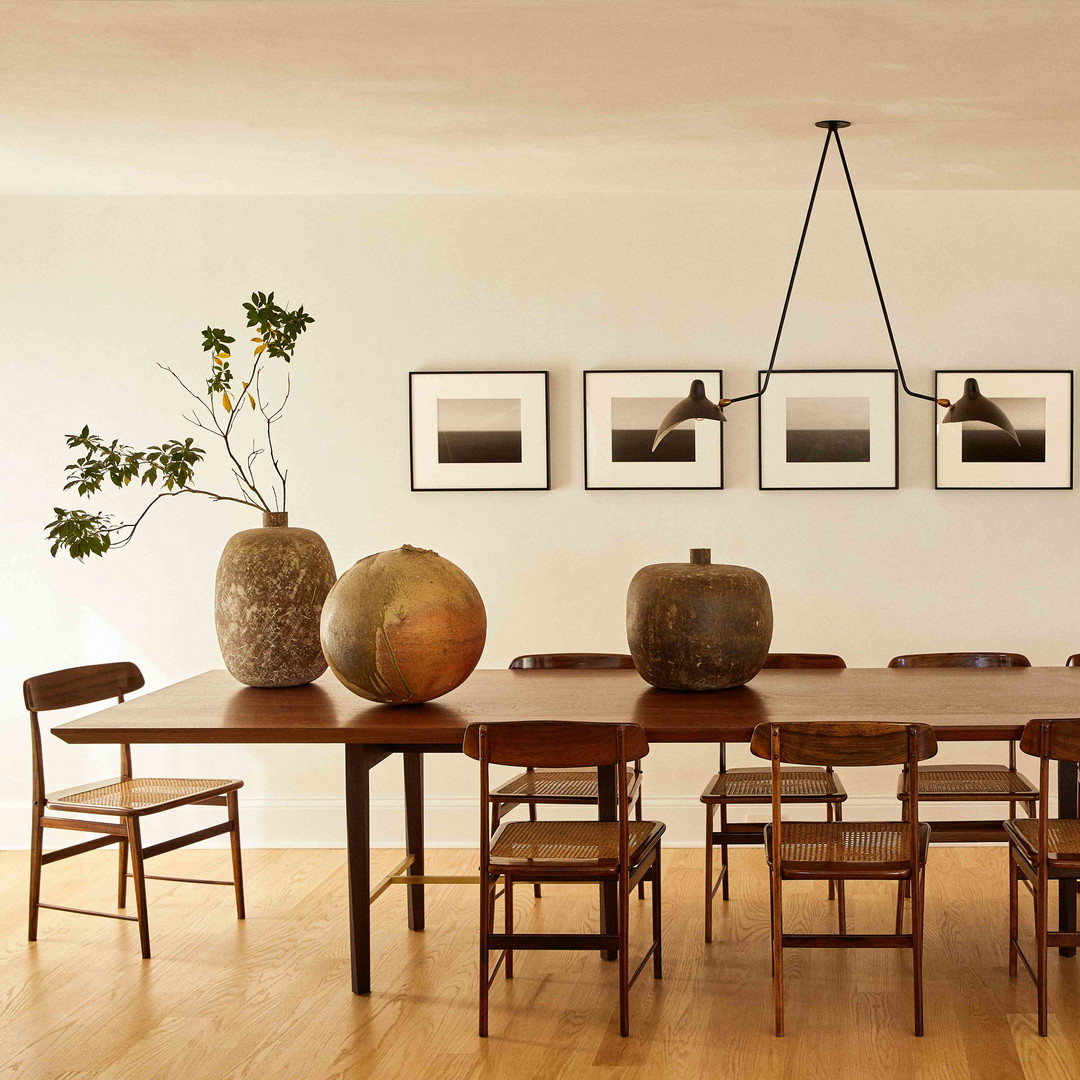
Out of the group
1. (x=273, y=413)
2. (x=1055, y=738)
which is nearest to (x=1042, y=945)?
(x=1055, y=738)

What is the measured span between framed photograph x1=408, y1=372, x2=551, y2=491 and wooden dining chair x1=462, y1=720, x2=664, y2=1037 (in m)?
1.88

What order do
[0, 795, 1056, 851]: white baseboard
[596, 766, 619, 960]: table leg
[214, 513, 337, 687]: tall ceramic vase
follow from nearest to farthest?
[596, 766, 619, 960]: table leg → [214, 513, 337, 687]: tall ceramic vase → [0, 795, 1056, 851]: white baseboard

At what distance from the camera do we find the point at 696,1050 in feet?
9.48

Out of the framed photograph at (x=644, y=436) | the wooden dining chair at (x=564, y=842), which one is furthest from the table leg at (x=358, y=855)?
the framed photograph at (x=644, y=436)

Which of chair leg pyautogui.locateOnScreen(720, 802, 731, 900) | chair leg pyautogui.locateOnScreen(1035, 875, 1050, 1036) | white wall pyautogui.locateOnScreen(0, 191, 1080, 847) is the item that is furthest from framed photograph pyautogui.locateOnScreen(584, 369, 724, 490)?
chair leg pyautogui.locateOnScreen(1035, 875, 1050, 1036)

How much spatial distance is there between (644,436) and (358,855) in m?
2.22

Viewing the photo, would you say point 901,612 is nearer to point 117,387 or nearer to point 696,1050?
point 696,1050

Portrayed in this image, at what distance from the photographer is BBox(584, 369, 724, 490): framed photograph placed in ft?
15.7

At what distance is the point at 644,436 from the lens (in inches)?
189

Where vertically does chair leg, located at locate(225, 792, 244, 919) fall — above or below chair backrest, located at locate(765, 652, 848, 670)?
below

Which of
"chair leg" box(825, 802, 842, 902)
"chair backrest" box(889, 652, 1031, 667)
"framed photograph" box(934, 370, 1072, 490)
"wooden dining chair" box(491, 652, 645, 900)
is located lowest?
"chair leg" box(825, 802, 842, 902)

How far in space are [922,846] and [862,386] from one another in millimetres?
2255

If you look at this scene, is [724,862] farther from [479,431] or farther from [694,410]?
[479,431]

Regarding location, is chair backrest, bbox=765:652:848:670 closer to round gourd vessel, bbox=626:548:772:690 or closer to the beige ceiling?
round gourd vessel, bbox=626:548:772:690
